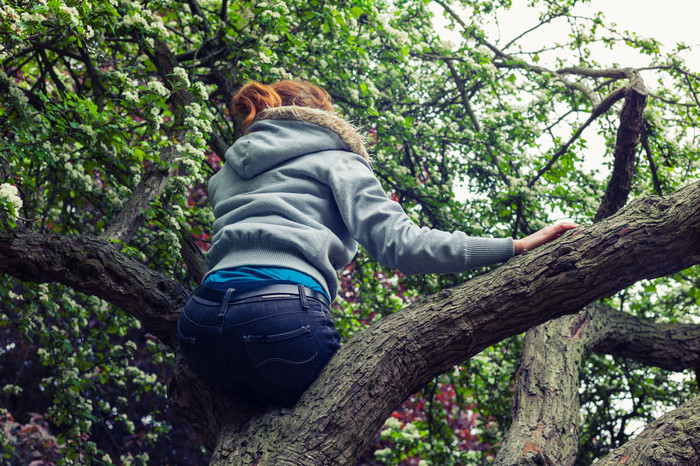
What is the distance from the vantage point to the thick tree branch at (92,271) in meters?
2.67

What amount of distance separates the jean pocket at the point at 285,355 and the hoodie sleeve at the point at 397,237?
381 millimetres

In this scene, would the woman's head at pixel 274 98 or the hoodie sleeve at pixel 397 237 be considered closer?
the hoodie sleeve at pixel 397 237

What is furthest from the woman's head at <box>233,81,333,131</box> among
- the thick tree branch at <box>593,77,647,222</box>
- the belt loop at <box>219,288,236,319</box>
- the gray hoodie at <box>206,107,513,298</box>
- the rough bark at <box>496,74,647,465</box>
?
the thick tree branch at <box>593,77,647,222</box>

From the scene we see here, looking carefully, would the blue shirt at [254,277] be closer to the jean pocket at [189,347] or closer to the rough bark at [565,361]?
the jean pocket at [189,347]

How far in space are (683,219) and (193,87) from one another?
2.34 meters

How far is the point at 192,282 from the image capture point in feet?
15.1

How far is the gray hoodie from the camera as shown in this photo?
202cm

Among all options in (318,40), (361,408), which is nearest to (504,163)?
(318,40)

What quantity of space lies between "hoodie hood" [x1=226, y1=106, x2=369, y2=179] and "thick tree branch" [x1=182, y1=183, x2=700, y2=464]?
706mm

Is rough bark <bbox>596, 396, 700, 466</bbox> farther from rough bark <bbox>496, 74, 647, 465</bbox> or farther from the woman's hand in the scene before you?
the woman's hand

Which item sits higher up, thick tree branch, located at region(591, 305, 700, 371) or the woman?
thick tree branch, located at region(591, 305, 700, 371)

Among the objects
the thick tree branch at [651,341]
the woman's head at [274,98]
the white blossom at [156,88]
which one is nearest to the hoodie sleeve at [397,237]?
the woman's head at [274,98]

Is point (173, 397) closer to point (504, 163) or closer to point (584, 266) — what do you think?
point (584, 266)

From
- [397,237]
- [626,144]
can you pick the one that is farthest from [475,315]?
[626,144]
